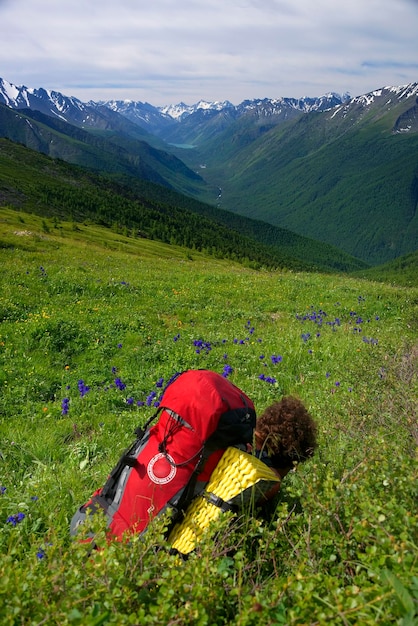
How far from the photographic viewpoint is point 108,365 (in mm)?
9320

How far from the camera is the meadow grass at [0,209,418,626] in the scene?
2404 mm

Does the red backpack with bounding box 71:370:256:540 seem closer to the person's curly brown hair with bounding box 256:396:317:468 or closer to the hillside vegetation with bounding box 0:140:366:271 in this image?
the person's curly brown hair with bounding box 256:396:317:468

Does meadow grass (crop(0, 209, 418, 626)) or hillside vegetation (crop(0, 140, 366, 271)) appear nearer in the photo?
meadow grass (crop(0, 209, 418, 626))

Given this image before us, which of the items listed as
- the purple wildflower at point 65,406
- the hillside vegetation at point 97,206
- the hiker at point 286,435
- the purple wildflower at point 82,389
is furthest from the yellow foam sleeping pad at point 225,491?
the hillside vegetation at point 97,206

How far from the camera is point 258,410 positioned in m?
6.89

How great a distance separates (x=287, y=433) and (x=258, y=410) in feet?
8.26

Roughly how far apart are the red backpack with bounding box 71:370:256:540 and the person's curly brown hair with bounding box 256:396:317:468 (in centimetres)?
36

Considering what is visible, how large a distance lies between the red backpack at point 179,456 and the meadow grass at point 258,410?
54 cm

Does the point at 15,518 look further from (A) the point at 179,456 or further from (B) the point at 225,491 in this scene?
(B) the point at 225,491

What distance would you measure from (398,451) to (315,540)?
1009 mm

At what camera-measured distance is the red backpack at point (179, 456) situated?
3.86m

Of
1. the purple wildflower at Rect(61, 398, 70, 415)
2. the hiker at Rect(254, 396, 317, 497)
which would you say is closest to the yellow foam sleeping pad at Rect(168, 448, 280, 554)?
the hiker at Rect(254, 396, 317, 497)

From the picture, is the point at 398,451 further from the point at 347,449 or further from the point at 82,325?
the point at 82,325

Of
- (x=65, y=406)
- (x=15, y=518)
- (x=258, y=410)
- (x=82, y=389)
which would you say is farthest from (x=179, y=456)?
(x=82, y=389)
